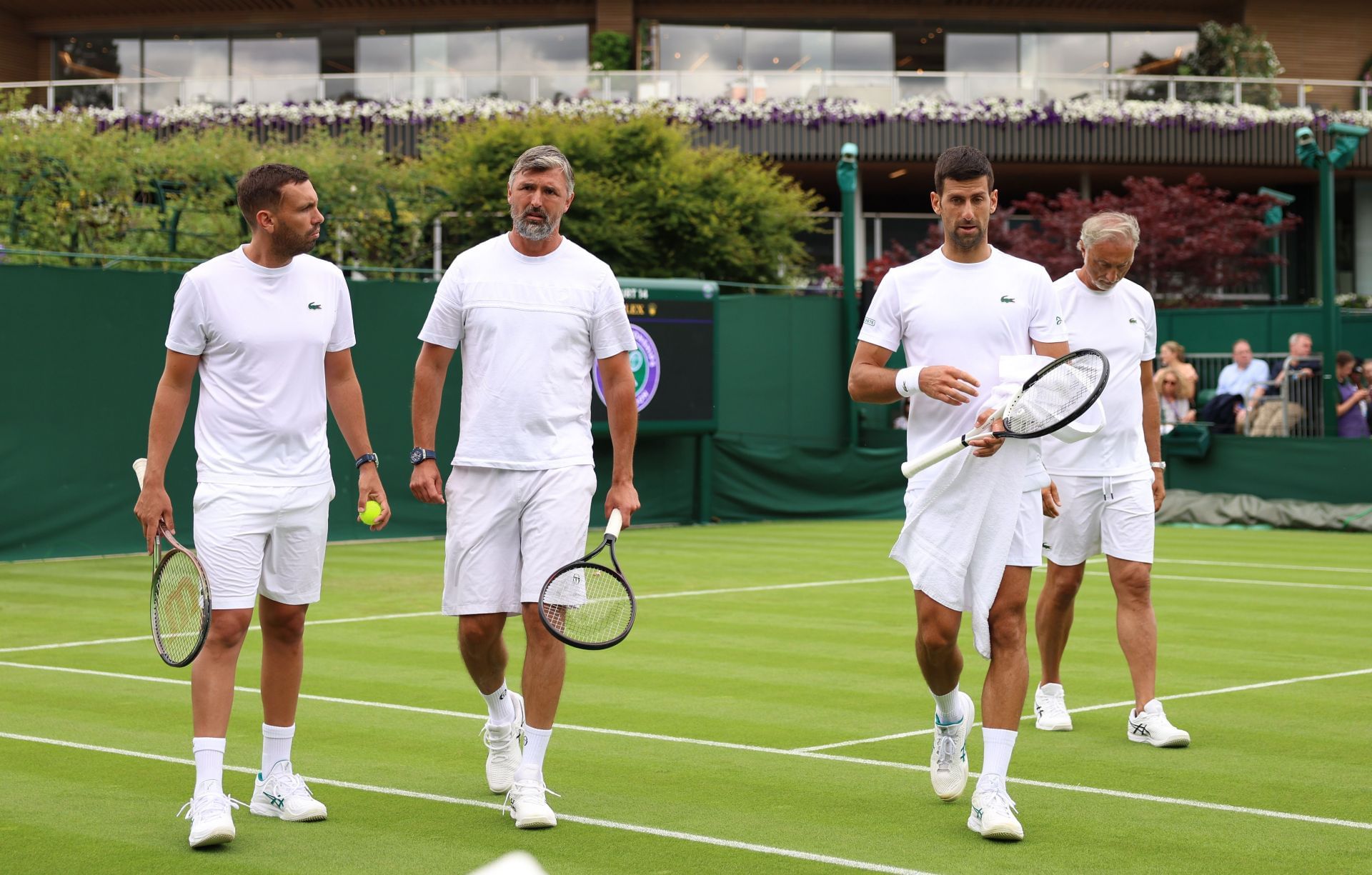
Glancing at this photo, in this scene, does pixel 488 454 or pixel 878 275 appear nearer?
pixel 488 454

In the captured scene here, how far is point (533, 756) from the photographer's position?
227 inches

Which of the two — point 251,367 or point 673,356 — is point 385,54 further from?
point 251,367

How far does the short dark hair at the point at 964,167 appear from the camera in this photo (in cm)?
579

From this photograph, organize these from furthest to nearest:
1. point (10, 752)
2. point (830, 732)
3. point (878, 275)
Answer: point (878, 275), point (830, 732), point (10, 752)

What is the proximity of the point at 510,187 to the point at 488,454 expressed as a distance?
0.95 meters

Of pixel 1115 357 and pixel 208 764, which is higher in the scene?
pixel 1115 357

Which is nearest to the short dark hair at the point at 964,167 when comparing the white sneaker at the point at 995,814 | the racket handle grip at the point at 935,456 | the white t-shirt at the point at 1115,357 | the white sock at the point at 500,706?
the racket handle grip at the point at 935,456

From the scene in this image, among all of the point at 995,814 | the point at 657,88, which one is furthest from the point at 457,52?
the point at 995,814

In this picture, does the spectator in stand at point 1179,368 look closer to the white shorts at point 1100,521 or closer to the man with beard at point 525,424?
the white shorts at point 1100,521

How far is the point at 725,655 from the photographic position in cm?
1009

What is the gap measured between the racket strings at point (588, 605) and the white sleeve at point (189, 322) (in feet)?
4.77

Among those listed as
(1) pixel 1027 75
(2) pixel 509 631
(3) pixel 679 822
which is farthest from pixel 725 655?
(1) pixel 1027 75

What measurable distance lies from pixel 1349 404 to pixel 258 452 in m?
18.2

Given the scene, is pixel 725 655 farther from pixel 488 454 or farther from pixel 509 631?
pixel 488 454
